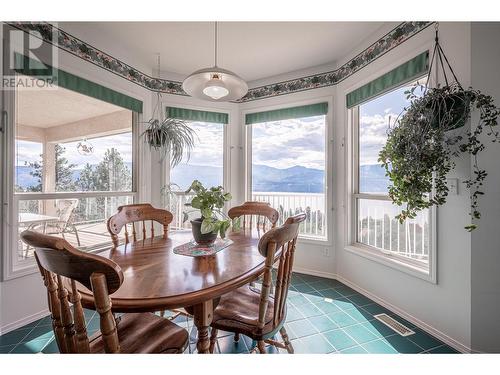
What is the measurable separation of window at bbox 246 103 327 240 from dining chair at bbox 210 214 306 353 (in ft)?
6.54

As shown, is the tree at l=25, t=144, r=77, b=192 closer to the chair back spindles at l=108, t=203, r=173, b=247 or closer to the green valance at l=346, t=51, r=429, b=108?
the chair back spindles at l=108, t=203, r=173, b=247

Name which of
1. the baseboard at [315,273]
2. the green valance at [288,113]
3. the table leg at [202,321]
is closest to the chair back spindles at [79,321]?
the table leg at [202,321]

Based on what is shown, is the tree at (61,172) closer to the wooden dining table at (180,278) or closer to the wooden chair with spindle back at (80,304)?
the wooden dining table at (180,278)

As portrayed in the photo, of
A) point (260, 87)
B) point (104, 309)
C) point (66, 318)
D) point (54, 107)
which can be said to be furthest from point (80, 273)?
point (260, 87)

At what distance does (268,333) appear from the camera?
125 cm

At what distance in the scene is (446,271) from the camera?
178 centimetres

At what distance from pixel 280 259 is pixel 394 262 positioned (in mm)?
1547

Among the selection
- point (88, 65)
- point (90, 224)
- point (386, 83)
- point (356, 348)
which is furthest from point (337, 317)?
point (88, 65)

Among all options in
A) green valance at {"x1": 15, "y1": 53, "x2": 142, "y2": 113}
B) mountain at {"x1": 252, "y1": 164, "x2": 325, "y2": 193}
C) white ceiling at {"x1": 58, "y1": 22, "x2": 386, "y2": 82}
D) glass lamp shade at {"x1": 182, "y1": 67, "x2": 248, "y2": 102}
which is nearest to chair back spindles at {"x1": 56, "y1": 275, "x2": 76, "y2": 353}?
glass lamp shade at {"x1": 182, "y1": 67, "x2": 248, "y2": 102}

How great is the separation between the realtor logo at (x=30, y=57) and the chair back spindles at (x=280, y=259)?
2430mm

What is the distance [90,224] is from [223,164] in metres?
1.85

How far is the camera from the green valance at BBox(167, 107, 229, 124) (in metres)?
3.27

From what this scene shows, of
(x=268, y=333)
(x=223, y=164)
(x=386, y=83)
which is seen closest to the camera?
(x=268, y=333)
